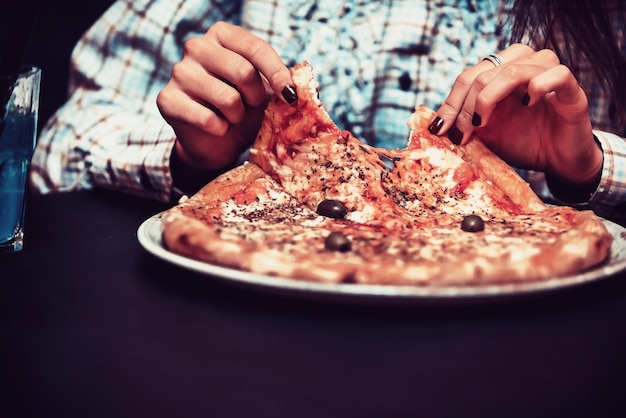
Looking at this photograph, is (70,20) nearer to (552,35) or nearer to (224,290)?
(552,35)

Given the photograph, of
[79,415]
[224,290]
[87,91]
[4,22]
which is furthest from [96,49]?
[79,415]

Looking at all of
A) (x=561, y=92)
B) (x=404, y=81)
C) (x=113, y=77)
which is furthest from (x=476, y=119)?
(x=113, y=77)

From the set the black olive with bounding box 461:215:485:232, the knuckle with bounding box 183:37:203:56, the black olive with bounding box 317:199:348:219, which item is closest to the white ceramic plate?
the black olive with bounding box 461:215:485:232

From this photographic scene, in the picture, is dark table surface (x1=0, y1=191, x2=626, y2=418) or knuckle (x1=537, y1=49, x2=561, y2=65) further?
knuckle (x1=537, y1=49, x2=561, y2=65)

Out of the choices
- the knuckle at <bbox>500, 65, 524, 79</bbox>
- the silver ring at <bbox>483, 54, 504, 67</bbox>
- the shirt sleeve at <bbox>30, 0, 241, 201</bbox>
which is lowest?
the shirt sleeve at <bbox>30, 0, 241, 201</bbox>

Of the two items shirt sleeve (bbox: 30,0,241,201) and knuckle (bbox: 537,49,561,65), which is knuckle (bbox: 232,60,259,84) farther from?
shirt sleeve (bbox: 30,0,241,201)

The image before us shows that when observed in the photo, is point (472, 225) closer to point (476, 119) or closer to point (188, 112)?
point (476, 119)

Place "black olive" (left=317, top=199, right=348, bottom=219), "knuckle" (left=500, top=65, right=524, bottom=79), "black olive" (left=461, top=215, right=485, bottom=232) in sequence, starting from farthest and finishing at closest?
"knuckle" (left=500, top=65, right=524, bottom=79), "black olive" (left=317, top=199, right=348, bottom=219), "black olive" (left=461, top=215, right=485, bottom=232)
